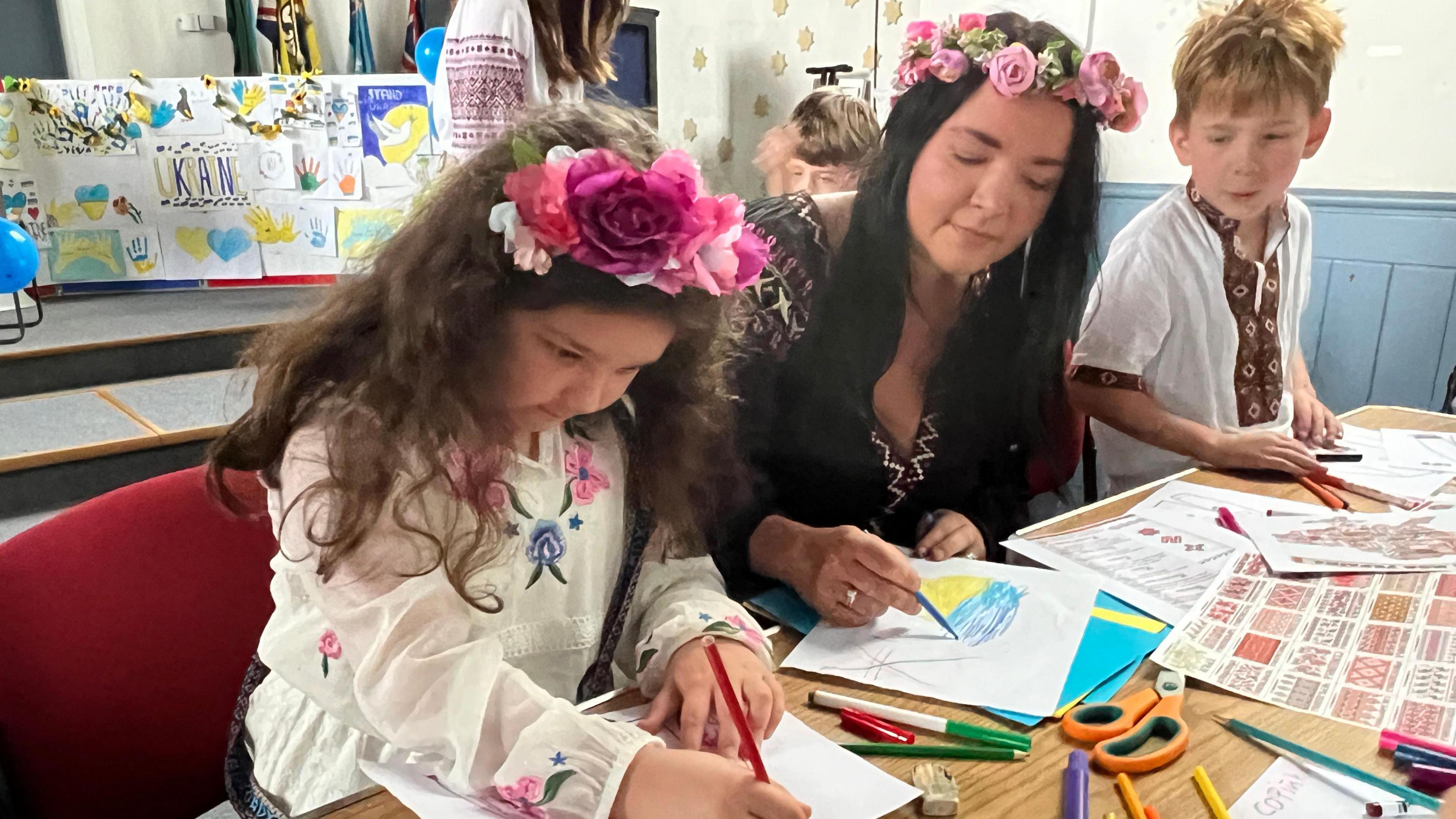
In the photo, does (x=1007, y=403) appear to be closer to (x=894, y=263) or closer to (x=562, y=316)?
(x=894, y=263)

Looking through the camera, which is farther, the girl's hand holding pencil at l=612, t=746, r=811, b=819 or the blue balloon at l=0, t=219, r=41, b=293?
the blue balloon at l=0, t=219, r=41, b=293

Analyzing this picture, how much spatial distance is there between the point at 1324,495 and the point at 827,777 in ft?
2.50

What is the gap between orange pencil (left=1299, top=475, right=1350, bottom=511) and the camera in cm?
98

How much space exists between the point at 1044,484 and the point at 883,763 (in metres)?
0.62

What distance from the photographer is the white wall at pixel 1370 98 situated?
940mm

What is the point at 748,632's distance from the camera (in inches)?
25.3

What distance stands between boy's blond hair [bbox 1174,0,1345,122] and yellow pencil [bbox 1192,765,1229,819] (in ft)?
2.31

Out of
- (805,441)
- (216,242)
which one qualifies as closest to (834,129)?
(805,441)

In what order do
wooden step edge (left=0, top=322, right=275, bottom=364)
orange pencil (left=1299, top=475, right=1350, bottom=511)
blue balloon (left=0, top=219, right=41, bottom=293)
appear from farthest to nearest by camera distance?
wooden step edge (left=0, top=322, right=275, bottom=364)
orange pencil (left=1299, top=475, right=1350, bottom=511)
blue balloon (left=0, top=219, right=41, bottom=293)

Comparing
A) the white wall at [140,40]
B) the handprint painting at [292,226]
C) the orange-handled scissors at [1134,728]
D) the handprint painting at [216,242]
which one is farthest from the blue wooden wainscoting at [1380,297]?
the white wall at [140,40]

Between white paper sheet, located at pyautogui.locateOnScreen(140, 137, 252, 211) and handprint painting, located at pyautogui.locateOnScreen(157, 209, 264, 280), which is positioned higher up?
white paper sheet, located at pyautogui.locateOnScreen(140, 137, 252, 211)

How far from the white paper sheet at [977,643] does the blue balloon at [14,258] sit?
813 mm

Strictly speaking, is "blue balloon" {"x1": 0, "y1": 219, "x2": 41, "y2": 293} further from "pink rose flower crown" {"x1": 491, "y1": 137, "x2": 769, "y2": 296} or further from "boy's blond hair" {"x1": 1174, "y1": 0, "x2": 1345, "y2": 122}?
"boy's blond hair" {"x1": 1174, "y1": 0, "x2": 1345, "y2": 122}

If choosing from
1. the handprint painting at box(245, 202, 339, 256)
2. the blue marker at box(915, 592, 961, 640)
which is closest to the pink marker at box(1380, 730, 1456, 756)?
the blue marker at box(915, 592, 961, 640)
